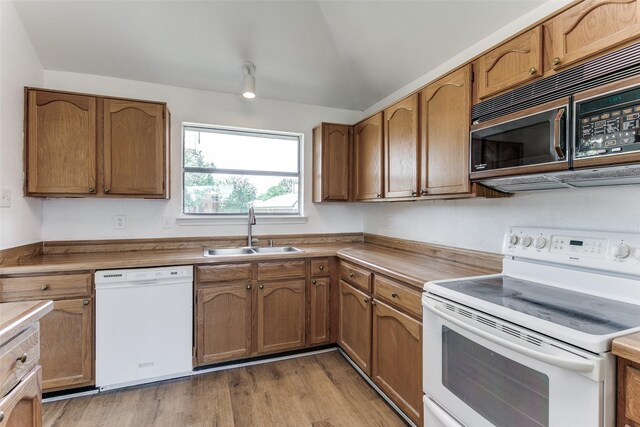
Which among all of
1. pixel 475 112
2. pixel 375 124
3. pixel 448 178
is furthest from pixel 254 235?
pixel 475 112

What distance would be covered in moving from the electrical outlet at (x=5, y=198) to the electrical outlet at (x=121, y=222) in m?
0.70

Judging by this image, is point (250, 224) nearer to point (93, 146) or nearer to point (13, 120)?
point (93, 146)

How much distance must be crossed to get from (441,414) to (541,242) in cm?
95

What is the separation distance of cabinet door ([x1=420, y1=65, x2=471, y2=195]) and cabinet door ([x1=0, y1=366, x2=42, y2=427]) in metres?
2.04

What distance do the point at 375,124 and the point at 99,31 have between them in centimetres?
226

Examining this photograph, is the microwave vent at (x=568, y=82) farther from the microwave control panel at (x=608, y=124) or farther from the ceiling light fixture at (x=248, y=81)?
the ceiling light fixture at (x=248, y=81)

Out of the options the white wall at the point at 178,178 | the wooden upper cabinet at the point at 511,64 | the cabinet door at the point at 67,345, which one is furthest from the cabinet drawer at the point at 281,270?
the wooden upper cabinet at the point at 511,64

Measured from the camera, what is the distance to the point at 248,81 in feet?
8.44

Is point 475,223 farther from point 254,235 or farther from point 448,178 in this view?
point 254,235

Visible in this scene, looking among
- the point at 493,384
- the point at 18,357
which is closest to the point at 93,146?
the point at 18,357

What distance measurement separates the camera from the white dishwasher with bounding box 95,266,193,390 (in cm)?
213

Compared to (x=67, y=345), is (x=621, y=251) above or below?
above

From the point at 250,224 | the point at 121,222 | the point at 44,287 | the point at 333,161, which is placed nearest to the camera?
the point at 44,287

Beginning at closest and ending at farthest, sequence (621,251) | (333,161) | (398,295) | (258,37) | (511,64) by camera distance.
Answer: (621,251) < (511,64) < (398,295) < (258,37) < (333,161)
